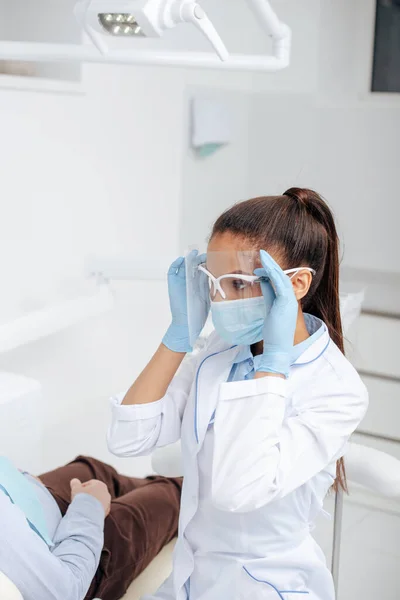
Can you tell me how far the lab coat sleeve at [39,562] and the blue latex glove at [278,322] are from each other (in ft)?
1.58

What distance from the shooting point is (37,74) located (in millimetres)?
2172

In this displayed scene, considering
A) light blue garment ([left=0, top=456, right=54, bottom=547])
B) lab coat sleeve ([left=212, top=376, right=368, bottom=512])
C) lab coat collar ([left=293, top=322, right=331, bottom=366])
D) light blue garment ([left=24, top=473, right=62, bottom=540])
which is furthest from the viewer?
light blue garment ([left=24, top=473, right=62, bottom=540])

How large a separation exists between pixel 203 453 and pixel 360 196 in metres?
1.20

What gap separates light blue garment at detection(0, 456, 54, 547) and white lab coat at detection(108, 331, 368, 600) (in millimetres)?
233

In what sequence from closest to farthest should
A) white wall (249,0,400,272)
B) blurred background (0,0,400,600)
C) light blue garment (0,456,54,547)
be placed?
light blue garment (0,456,54,547) → blurred background (0,0,400,600) → white wall (249,0,400,272)

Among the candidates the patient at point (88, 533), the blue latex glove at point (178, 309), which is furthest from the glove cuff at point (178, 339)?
the patient at point (88, 533)

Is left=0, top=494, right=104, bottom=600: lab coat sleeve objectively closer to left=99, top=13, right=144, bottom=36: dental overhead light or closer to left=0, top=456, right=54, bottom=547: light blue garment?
left=0, top=456, right=54, bottom=547: light blue garment

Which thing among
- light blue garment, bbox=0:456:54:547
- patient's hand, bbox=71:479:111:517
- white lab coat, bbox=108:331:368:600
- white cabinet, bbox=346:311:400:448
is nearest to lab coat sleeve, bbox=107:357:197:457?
white lab coat, bbox=108:331:368:600

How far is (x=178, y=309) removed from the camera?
4.40ft

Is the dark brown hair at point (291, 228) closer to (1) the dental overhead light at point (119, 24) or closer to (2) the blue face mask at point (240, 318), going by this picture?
(2) the blue face mask at point (240, 318)

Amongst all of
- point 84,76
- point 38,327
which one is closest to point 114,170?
point 84,76

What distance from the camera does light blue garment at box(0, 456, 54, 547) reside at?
1.41m

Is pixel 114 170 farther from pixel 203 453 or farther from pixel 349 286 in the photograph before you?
pixel 203 453

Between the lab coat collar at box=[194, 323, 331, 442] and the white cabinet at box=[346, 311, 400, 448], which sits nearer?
the lab coat collar at box=[194, 323, 331, 442]
